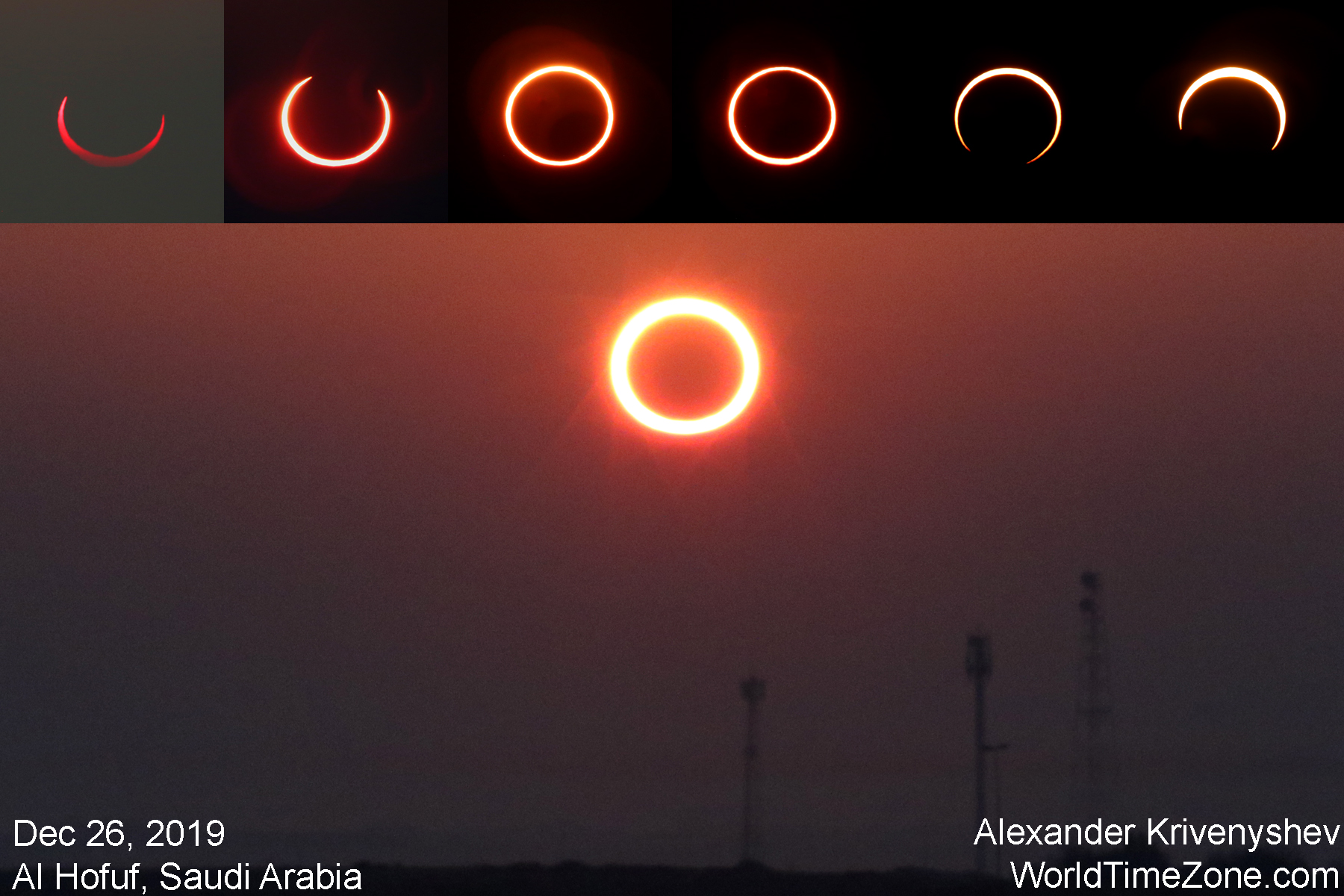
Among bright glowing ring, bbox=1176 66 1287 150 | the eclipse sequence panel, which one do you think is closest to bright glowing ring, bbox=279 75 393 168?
the eclipse sequence panel

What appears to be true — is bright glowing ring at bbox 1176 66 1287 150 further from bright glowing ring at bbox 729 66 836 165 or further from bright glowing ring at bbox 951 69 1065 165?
bright glowing ring at bbox 729 66 836 165

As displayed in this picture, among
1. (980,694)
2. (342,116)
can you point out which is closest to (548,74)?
(342,116)

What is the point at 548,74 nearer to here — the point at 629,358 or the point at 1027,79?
the point at 1027,79

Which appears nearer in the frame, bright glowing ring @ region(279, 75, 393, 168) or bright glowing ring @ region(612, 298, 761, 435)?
bright glowing ring @ region(279, 75, 393, 168)

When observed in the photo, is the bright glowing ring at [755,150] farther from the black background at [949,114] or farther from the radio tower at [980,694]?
the radio tower at [980,694]

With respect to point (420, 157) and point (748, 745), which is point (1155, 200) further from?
point (748, 745)

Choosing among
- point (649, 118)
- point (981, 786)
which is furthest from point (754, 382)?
point (981, 786)

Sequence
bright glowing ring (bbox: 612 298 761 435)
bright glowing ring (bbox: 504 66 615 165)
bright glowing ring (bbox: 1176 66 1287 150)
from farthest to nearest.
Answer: bright glowing ring (bbox: 612 298 761 435)
bright glowing ring (bbox: 504 66 615 165)
bright glowing ring (bbox: 1176 66 1287 150)
